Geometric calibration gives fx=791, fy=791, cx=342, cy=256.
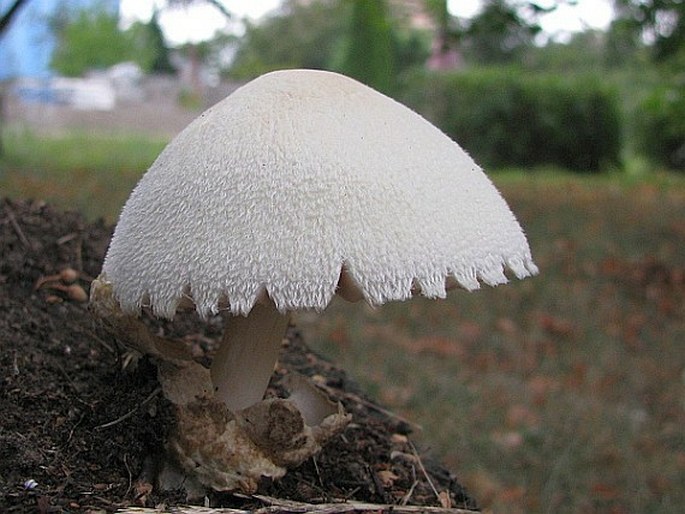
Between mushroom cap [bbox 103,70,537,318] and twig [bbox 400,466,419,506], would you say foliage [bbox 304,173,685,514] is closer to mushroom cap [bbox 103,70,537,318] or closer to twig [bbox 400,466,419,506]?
twig [bbox 400,466,419,506]

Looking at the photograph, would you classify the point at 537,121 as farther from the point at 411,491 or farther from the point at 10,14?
the point at 411,491

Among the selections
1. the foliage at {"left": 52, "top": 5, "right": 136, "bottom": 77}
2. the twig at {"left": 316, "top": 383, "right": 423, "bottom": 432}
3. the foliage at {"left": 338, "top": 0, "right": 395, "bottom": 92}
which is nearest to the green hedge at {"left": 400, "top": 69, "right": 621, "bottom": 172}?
the foliage at {"left": 338, "top": 0, "right": 395, "bottom": 92}

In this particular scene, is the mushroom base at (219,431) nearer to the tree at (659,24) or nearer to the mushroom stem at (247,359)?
the mushroom stem at (247,359)

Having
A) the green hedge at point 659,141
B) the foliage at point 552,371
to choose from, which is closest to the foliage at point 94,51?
the green hedge at point 659,141

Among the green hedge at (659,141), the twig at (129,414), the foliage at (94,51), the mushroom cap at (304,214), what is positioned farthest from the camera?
the foliage at (94,51)

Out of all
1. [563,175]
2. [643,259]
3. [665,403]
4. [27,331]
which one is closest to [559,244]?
[643,259]

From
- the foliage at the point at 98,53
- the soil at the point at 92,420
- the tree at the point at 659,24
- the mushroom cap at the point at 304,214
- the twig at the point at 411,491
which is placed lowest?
the foliage at the point at 98,53
